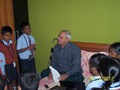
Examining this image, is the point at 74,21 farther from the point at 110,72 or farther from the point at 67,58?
the point at 110,72

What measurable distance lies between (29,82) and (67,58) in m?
1.67

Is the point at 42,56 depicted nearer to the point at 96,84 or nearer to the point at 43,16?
the point at 43,16

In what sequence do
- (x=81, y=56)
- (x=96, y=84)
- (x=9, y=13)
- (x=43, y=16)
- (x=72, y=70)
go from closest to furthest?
1. (x=96, y=84)
2. (x=72, y=70)
3. (x=81, y=56)
4. (x=9, y=13)
5. (x=43, y=16)

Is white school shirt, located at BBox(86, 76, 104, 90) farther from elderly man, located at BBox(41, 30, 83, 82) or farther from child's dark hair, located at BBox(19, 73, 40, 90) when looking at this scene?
elderly man, located at BBox(41, 30, 83, 82)

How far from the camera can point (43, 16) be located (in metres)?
4.76

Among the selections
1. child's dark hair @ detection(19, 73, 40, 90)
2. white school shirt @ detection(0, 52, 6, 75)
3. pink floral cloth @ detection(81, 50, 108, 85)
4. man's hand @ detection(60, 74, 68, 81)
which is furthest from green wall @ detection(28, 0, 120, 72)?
child's dark hair @ detection(19, 73, 40, 90)

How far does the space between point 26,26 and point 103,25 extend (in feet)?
4.22

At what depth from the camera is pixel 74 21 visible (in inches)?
175

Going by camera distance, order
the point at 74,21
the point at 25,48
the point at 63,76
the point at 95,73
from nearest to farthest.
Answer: the point at 95,73 → the point at 63,76 → the point at 25,48 → the point at 74,21

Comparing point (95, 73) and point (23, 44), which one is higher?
point (23, 44)

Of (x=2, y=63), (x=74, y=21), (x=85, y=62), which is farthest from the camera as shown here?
(x=74, y=21)

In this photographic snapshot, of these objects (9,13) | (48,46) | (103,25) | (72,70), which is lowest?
(72,70)

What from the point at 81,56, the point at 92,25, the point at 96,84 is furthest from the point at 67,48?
the point at 96,84

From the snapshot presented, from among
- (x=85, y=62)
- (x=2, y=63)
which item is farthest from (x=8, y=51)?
(x=85, y=62)
